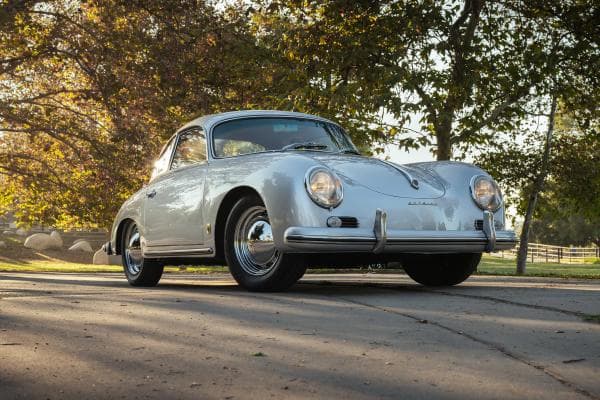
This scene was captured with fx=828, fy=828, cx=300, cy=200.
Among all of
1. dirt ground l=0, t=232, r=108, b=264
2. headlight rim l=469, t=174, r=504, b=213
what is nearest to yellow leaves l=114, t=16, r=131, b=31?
headlight rim l=469, t=174, r=504, b=213

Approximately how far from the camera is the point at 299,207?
21.0ft

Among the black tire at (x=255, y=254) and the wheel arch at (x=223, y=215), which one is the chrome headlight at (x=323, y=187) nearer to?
the black tire at (x=255, y=254)

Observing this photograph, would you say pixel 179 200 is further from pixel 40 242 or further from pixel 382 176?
pixel 40 242

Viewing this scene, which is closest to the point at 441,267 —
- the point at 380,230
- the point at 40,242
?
the point at 380,230

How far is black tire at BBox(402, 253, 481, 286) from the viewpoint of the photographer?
7830mm

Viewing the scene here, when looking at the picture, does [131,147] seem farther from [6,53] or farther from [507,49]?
[507,49]

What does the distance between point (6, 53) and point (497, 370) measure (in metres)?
21.3

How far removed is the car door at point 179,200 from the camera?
7.73 meters

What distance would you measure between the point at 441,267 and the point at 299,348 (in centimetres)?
437

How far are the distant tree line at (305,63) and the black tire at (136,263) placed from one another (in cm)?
815

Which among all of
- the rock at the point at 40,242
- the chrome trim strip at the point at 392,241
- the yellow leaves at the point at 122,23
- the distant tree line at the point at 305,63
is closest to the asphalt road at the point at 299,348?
the chrome trim strip at the point at 392,241

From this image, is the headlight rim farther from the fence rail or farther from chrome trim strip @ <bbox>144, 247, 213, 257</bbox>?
the fence rail

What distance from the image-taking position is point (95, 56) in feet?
62.1

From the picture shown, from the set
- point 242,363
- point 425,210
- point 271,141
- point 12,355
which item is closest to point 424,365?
point 242,363
